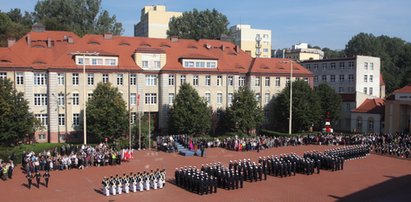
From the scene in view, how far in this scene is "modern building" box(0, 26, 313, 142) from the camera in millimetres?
47562

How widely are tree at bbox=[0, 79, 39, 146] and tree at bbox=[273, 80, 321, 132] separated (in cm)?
3065

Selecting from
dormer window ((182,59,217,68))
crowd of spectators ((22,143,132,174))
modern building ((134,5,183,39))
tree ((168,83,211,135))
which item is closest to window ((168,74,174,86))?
dormer window ((182,59,217,68))

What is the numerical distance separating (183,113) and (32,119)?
52.6ft

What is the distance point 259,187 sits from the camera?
27953mm

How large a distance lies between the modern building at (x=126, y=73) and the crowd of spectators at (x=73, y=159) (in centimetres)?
1057

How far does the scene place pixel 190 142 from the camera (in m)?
42.8

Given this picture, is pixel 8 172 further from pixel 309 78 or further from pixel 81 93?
pixel 309 78

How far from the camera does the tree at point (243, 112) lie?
1999 inches

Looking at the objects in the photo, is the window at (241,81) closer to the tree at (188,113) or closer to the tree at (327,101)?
the tree at (188,113)

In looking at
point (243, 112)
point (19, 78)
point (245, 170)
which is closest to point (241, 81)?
point (243, 112)

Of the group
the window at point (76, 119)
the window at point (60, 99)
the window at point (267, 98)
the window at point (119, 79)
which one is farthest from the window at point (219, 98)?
the window at point (60, 99)

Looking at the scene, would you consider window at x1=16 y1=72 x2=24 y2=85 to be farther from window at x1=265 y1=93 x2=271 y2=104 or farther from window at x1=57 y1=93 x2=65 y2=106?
window at x1=265 y1=93 x2=271 y2=104

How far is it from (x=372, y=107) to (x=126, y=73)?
3552 cm

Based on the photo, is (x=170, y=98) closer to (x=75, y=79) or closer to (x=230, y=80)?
(x=230, y=80)
